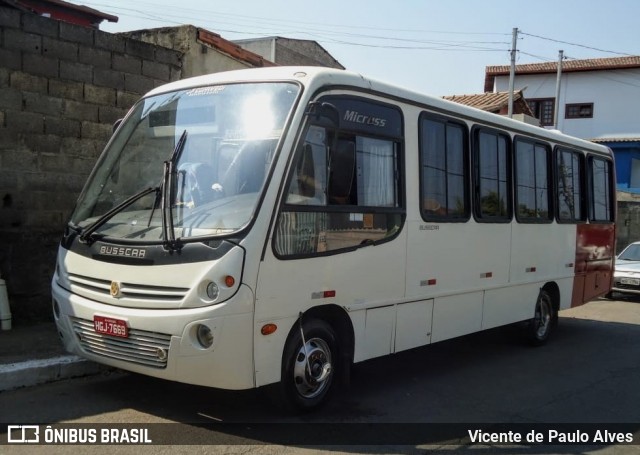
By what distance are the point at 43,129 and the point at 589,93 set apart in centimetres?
3800

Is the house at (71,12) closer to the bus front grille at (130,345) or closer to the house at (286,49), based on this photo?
the house at (286,49)

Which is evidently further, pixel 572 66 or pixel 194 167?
pixel 572 66

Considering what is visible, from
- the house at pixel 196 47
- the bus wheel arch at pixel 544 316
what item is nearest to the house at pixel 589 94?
the bus wheel arch at pixel 544 316

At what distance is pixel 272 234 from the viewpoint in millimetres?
4715

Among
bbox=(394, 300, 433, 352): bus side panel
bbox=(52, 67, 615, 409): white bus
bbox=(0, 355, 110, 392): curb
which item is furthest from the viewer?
bbox=(394, 300, 433, 352): bus side panel

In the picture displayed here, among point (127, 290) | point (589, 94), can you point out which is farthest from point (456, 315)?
point (589, 94)

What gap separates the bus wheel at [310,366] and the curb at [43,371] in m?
2.25

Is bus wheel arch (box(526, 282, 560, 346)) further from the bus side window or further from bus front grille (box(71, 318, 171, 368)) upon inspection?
bus front grille (box(71, 318, 171, 368))

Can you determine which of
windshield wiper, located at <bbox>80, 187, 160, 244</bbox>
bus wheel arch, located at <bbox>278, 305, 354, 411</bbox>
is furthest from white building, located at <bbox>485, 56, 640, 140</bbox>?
windshield wiper, located at <bbox>80, 187, 160, 244</bbox>

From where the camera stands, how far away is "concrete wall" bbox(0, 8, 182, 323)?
743cm

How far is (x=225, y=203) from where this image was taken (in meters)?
4.80

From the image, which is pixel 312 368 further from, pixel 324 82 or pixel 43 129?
pixel 43 129

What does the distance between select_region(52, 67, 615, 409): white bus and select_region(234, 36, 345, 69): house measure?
16478mm

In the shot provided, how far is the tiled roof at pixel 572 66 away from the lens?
38188 millimetres
